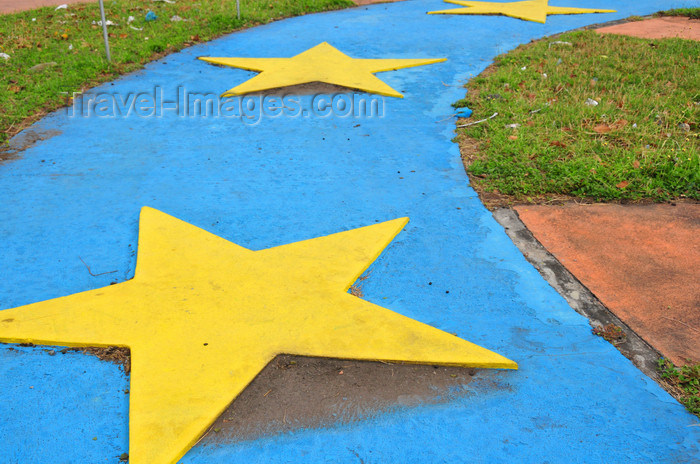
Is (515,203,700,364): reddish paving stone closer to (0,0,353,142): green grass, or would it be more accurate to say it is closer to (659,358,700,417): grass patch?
(659,358,700,417): grass patch

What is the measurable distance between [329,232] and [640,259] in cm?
162

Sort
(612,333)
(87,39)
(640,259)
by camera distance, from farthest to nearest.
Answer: (87,39) < (640,259) < (612,333)

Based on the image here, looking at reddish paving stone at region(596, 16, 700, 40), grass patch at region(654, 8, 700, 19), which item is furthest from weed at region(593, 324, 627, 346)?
grass patch at region(654, 8, 700, 19)

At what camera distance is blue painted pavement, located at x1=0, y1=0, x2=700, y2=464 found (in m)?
1.87

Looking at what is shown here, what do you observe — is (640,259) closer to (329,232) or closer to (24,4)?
(329,232)

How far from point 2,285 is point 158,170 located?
4.46 ft

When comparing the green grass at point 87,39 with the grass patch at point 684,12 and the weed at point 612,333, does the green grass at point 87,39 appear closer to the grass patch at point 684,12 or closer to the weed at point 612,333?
the weed at point 612,333

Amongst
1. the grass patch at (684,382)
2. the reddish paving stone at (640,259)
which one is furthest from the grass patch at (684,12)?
the grass patch at (684,382)

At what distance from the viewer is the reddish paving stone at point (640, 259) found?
7.79 ft

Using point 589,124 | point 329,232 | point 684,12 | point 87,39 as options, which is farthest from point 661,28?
point 87,39

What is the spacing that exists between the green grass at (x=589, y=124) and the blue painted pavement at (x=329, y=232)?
0.30m

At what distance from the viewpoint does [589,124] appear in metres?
4.17

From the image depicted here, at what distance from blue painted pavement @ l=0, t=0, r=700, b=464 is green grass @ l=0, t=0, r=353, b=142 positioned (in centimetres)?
33

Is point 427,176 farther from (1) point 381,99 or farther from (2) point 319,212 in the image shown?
(1) point 381,99
